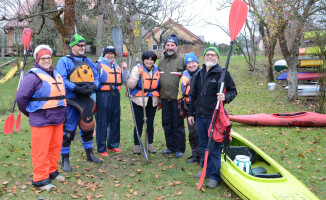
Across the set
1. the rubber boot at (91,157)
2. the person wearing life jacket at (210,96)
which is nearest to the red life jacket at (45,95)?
the rubber boot at (91,157)

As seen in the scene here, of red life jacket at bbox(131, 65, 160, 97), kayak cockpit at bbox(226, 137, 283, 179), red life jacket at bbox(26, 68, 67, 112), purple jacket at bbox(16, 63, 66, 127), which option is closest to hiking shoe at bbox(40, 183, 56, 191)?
purple jacket at bbox(16, 63, 66, 127)

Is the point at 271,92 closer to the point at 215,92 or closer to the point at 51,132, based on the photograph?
the point at 215,92

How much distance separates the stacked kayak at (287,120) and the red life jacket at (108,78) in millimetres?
4269

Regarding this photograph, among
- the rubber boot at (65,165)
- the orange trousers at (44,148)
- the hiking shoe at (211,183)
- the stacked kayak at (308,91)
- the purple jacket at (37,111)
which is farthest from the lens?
the stacked kayak at (308,91)

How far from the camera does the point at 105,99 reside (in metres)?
4.86

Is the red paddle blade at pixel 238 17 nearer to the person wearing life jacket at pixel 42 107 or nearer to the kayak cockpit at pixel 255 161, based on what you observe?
the kayak cockpit at pixel 255 161

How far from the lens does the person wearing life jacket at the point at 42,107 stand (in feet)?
11.4

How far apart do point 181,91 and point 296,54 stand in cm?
811

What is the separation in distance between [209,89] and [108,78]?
73.1 inches

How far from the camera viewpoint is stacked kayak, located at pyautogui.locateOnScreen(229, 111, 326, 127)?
758 cm

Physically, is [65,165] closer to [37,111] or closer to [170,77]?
[37,111]

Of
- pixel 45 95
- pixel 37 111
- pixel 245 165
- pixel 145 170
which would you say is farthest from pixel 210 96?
pixel 37 111

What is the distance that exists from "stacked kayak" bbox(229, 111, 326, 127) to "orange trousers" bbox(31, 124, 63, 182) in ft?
17.8

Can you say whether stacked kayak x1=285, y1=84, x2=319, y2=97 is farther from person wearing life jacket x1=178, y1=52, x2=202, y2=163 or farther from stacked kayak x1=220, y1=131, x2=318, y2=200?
person wearing life jacket x1=178, y1=52, x2=202, y2=163
